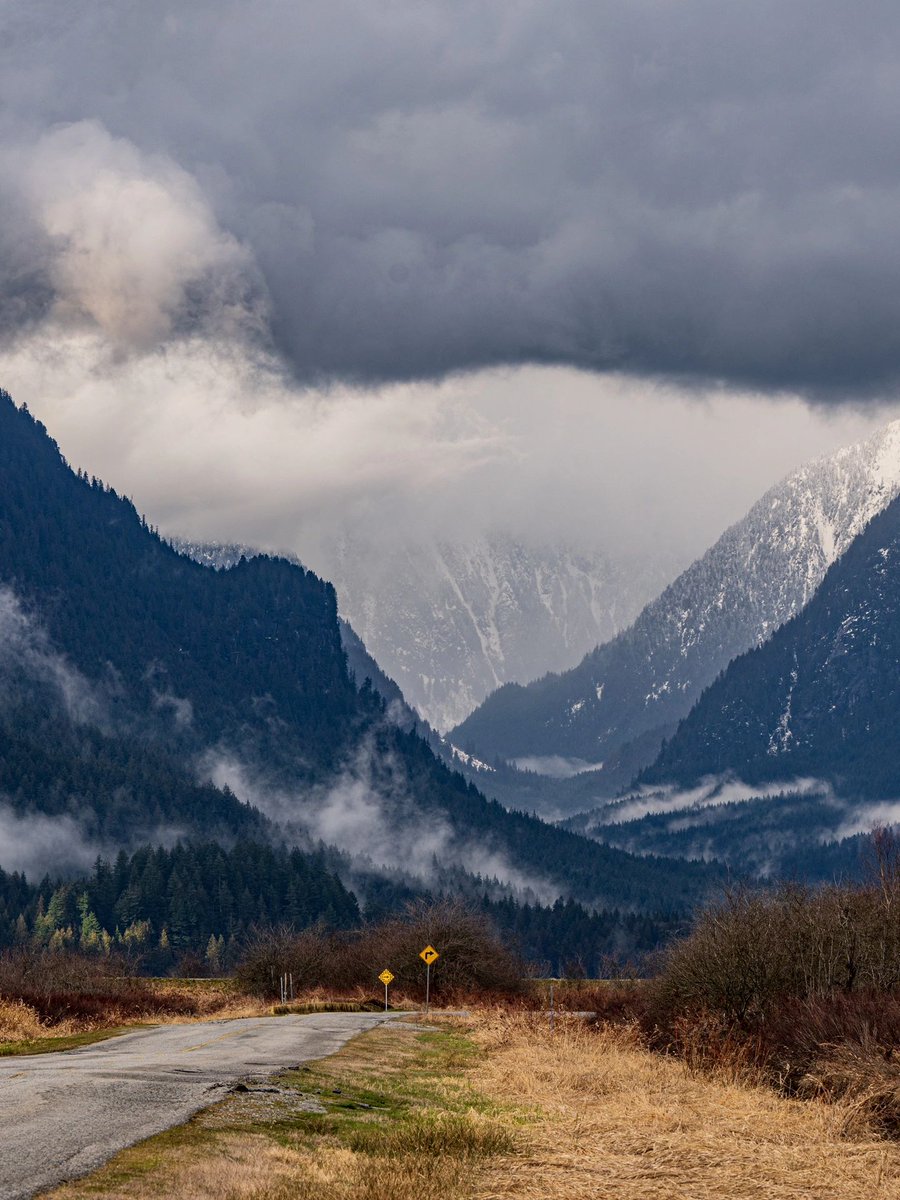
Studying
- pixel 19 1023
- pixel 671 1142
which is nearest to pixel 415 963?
pixel 19 1023

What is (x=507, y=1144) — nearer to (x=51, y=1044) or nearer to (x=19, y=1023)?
(x=51, y=1044)

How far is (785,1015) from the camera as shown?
50375 mm

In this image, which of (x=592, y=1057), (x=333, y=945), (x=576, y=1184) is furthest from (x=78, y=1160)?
(x=333, y=945)

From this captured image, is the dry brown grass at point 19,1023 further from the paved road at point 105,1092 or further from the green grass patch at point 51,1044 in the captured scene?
the paved road at point 105,1092

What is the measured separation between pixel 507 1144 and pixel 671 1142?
3.20 meters

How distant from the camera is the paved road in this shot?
854 inches

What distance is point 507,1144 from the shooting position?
1024 inches

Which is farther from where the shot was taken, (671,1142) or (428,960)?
(428,960)

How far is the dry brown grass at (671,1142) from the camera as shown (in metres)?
23.2

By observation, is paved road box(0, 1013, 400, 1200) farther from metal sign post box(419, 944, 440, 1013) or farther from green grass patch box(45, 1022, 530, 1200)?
metal sign post box(419, 944, 440, 1013)

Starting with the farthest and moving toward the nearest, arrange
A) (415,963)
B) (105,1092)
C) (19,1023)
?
1. (415,963)
2. (19,1023)
3. (105,1092)

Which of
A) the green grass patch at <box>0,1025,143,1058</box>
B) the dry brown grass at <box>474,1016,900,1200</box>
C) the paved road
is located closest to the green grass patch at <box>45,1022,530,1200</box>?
the paved road

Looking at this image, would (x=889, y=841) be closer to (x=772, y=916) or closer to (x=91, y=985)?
(x=772, y=916)

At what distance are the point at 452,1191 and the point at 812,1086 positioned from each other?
20637 mm
